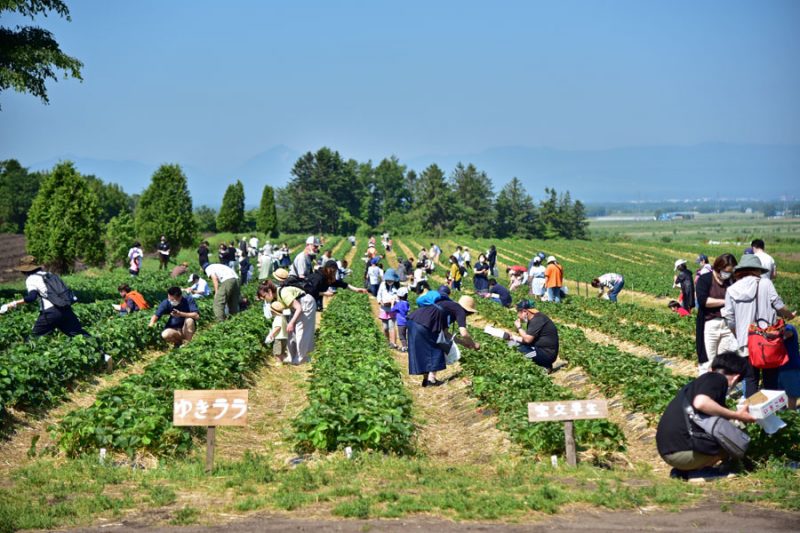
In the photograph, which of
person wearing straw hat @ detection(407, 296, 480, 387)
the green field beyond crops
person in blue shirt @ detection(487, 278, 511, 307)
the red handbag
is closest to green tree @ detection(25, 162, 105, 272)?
person in blue shirt @ detection(487, 278, 511, 307)

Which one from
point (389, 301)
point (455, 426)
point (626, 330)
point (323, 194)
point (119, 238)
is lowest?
point (455, 426)

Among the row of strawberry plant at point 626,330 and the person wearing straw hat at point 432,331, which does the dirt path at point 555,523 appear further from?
the row of strawberry plant at point 626,330

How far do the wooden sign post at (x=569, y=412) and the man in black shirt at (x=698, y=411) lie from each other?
69 cm

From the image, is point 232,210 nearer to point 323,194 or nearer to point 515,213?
point 323,194

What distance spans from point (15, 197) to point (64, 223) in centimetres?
7447

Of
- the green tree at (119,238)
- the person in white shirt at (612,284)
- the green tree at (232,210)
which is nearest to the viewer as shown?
→ the person in white shirt at (612,284)

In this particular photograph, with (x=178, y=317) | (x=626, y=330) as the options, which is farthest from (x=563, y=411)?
(x=626, y=330)

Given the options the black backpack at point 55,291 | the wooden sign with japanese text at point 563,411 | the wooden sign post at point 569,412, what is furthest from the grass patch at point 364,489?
the black backpack at point 55,291

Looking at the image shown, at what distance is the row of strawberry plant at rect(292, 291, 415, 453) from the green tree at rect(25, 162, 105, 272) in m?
27.5

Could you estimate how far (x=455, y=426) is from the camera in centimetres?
1252

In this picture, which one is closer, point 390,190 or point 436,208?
point 436,208

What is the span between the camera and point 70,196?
40.8 metres

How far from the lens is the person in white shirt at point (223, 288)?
64.7 feet

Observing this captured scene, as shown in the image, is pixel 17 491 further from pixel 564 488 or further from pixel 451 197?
pixel 451 197
